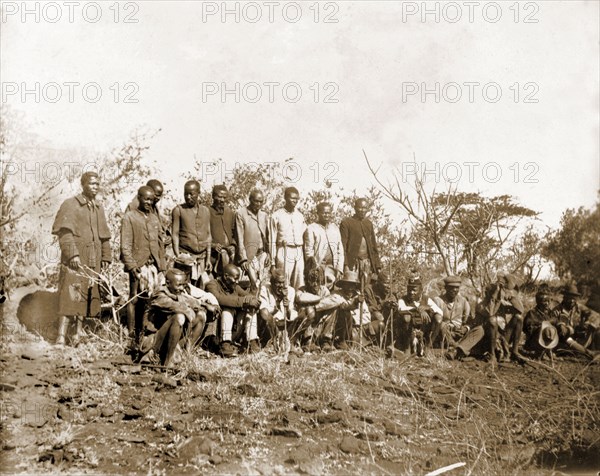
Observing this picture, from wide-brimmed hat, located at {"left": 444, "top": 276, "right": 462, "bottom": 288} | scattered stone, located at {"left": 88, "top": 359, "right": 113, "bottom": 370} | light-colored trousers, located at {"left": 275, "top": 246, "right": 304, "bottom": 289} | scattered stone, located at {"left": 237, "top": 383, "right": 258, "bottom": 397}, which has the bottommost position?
scattered stone, located at {"left": 237, "top": 383, "right": 258, "bottom": 397}

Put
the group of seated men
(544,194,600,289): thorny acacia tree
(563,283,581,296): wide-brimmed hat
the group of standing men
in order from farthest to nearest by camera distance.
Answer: (544,194,600,289): thorny acacia tree → (563,283,581,296): wide-brimmed hat → the group of seated men → the group of standing men


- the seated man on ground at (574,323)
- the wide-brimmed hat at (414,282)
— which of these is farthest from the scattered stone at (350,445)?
the seated man on ground at (574,323)

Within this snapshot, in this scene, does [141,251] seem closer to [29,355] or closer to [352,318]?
[29,355]

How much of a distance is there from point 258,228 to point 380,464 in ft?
12.4

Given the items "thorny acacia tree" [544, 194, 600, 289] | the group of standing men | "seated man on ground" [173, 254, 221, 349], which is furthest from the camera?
"thorny acacia tree" [544, 194, 600, 289]

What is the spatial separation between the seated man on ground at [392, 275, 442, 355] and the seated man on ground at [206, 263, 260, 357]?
1.76 meters

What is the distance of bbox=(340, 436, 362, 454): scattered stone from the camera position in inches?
176

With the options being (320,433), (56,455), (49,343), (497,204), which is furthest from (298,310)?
(497,204)

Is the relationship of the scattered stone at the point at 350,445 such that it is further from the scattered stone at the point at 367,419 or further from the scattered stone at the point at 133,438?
the scattered stone at the point at 133,438

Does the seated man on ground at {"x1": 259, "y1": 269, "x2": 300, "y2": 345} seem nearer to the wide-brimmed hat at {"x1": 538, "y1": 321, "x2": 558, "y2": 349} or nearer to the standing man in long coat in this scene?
the standing man in long coat

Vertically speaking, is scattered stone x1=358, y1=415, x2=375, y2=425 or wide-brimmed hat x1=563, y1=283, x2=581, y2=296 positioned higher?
wide-brimmed hat x1=563, y1=283, x2=581, y2=296

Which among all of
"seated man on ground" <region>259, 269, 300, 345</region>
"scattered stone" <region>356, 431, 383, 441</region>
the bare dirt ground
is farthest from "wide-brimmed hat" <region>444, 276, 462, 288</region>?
"scattered stone" <region>356, 431, 383, 441</region>

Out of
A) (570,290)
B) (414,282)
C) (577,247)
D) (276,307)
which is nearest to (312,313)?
(276,307)

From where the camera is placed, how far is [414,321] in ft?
22.9
